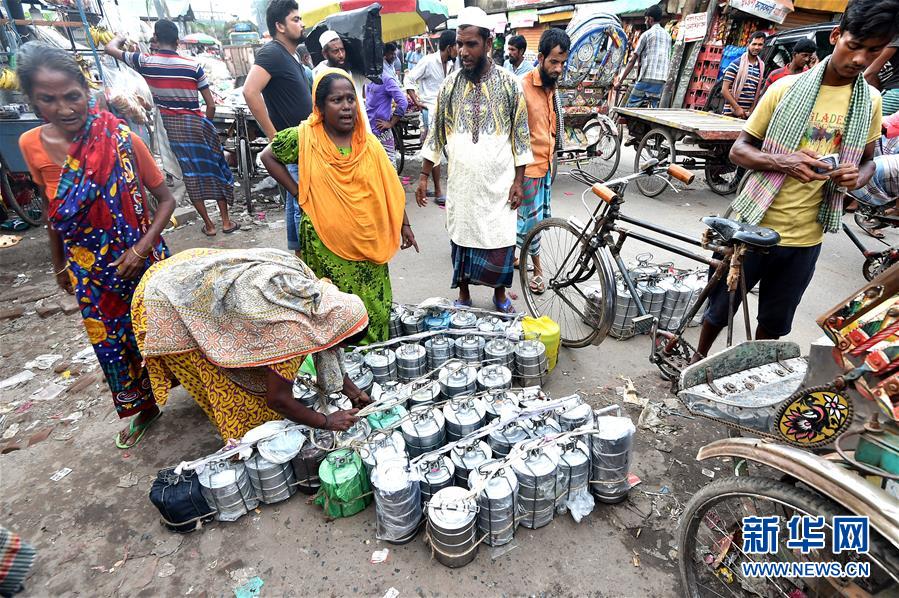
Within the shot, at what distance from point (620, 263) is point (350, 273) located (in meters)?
1.83

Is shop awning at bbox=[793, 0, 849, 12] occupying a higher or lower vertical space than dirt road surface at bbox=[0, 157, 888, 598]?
higher

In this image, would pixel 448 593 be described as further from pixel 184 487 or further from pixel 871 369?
pixel 871 369

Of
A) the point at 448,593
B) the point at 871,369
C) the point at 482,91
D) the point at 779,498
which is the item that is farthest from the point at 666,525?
the point at 482,91

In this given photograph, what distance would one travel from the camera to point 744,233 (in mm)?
2188

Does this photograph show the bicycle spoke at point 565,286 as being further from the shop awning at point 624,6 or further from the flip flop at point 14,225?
the shop awning at point 624,6

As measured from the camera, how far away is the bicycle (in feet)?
7.63

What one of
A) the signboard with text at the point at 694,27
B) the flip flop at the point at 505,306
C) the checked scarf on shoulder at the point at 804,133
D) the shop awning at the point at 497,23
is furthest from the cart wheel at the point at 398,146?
the signboard with text at the point at 694,27

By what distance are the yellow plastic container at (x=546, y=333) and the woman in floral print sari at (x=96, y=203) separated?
2307mm

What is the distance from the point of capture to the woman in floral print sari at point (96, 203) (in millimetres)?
2068

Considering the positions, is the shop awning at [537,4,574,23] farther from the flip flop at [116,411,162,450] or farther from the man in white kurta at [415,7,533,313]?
the flip flop at [116,411,162,450]

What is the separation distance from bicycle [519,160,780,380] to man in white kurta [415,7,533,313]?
378mm

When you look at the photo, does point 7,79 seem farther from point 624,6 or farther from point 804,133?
point 624,6

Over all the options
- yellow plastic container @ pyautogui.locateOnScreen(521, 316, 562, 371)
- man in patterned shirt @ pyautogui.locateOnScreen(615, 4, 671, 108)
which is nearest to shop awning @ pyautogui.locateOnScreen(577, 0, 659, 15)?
man in patterned shirt @ pyautogui.locateOnScreen(615, 4, 671, 108)

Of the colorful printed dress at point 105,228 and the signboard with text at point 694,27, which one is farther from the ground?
the signboard with text at point 694,27
